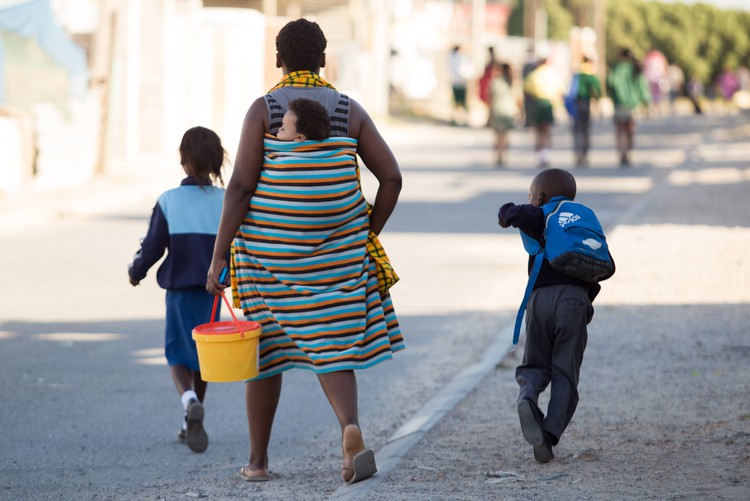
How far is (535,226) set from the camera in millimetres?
5195

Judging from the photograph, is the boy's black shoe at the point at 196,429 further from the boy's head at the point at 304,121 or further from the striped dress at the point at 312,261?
the boy's head at the point at 304,121

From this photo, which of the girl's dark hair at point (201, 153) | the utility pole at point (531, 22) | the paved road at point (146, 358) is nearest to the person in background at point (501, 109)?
the paved road at point (146, 358)

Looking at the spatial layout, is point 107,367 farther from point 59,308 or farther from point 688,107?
point 688,107

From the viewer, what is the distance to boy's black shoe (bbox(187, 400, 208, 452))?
589cm

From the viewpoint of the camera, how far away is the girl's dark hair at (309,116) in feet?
15.8

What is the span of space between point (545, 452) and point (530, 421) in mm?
203

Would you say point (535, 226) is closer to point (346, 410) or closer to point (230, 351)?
point (346, 410)

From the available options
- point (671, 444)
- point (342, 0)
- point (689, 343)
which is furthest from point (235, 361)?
point (342, 0)

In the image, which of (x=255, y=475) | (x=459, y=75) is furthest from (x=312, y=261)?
(x=459, y=75)

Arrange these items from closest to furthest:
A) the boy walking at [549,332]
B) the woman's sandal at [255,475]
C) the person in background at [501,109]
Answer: the boy walking at [549,332], the woman's sandal at [255,475], the person in background at [501,109]

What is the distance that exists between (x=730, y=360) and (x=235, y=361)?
3.78 meters

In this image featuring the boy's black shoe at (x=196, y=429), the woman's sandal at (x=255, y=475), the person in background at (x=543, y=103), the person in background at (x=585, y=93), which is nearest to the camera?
the woman's sandal at (x=255, y=475)

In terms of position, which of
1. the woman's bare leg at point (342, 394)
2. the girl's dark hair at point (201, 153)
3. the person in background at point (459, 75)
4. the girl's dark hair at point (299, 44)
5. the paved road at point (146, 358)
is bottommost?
the paved road at point (146, 358)

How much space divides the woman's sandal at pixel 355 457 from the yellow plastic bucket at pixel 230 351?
440 millimetres
